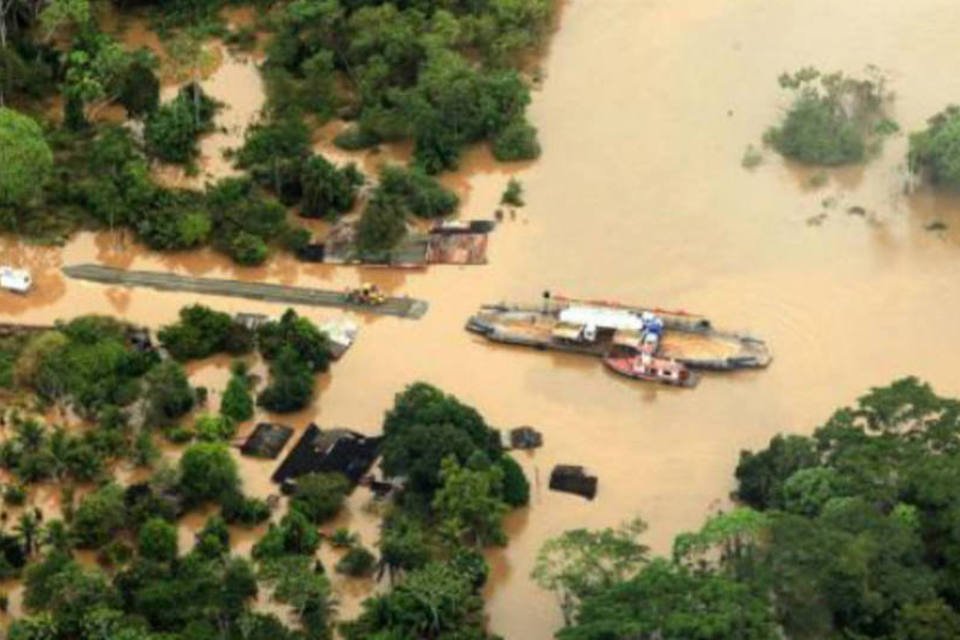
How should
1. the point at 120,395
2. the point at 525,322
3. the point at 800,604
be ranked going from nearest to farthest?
1. the point at 800,604
2. the point at 120,395
3. the point at 525,322

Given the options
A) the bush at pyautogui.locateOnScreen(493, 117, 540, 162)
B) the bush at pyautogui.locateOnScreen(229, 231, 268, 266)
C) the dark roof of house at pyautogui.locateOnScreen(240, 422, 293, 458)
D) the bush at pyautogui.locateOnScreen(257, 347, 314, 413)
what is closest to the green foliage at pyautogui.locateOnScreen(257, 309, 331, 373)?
the bush at pyautogui.locateOnScreen(257, 347, 314, 413)

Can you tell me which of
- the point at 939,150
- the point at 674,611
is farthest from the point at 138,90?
the point at 674,611

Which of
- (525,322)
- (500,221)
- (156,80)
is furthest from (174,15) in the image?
(525,322)

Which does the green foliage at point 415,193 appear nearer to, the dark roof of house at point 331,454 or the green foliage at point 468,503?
the dark roof of house at point 331,454

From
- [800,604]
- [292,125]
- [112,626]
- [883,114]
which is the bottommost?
[112,626]

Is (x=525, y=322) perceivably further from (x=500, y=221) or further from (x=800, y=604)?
(x=800, y=604)

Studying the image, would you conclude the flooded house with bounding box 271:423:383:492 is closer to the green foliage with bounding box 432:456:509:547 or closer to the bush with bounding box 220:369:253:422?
the bush with bounding box 220:369:253:422
